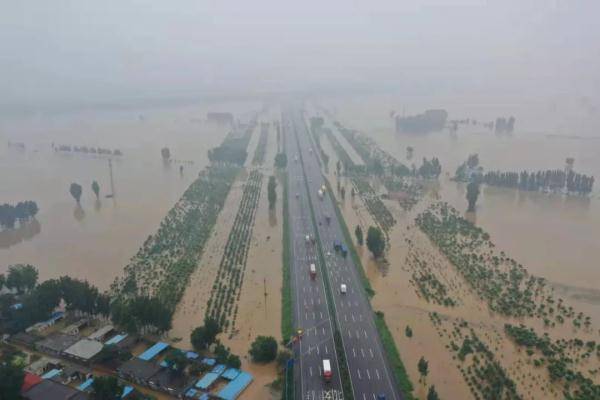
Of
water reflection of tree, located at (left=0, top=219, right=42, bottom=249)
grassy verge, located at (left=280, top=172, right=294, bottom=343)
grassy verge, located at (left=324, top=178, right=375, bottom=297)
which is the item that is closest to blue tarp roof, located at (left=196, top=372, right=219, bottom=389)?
grassy verge, located at (left=280, top=172, right=294, bottom=343)

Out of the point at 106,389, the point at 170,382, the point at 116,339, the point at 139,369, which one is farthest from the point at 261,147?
the point at 106,389

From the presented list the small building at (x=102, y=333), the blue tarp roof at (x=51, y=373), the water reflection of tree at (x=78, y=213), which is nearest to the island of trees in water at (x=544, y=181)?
the water reflection of tree at (x=78, y=213)

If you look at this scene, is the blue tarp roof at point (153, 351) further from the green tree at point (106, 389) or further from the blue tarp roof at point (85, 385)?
the green tree at point (106, 389)

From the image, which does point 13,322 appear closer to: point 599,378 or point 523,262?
point 599,378

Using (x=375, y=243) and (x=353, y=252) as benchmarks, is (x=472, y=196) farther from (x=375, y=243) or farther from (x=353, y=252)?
(x=353, y=252)

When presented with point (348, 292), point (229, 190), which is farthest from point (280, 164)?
point (348, 292)

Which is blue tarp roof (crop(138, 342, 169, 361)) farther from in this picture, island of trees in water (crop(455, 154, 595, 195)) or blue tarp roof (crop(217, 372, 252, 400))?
island of trees in water (crop(455, 154, 595, 195))
